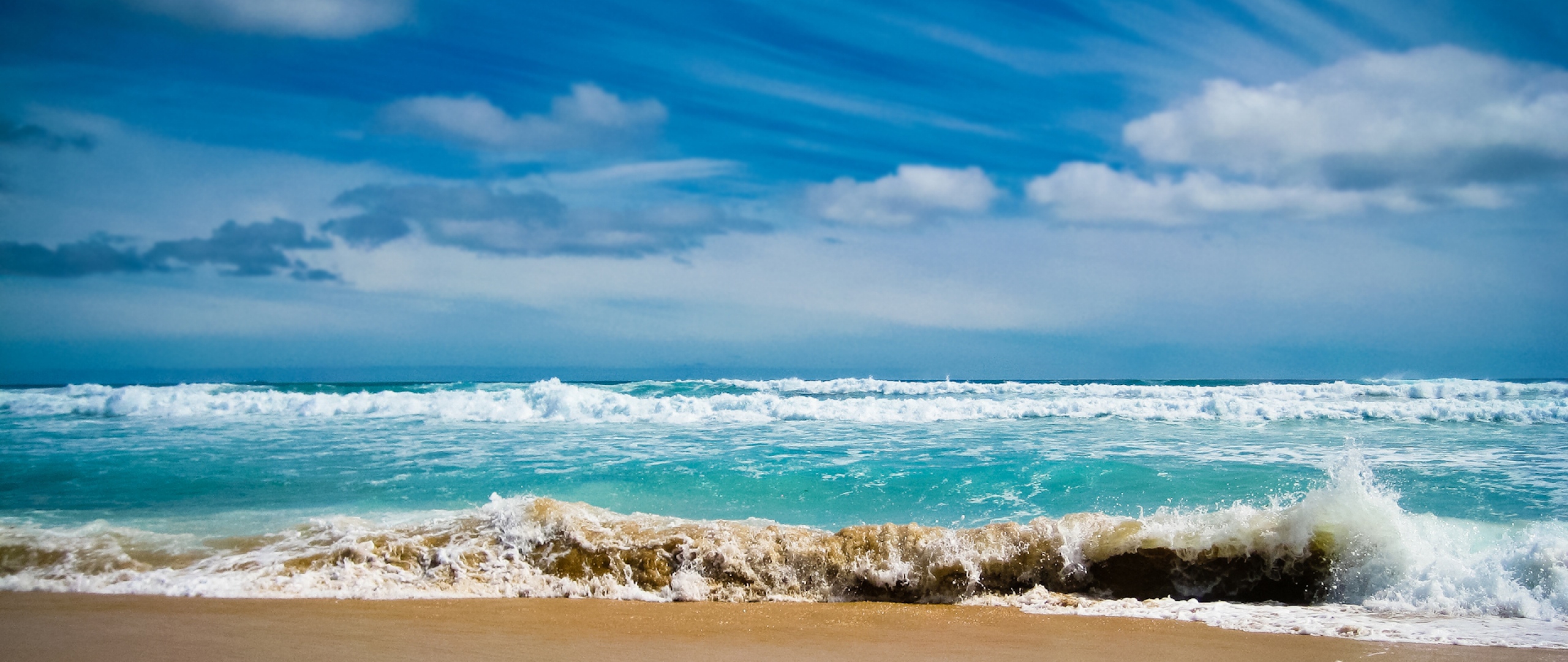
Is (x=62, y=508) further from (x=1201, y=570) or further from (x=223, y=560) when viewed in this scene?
(x=1201, y=570)

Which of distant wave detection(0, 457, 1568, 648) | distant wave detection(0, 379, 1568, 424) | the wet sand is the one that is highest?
distant wave detection(0, 379, 1568, 424)

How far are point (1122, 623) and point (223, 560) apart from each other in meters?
6.57

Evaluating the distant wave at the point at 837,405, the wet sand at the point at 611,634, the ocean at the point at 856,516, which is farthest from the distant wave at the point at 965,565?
the distant wave at the point at 837,405

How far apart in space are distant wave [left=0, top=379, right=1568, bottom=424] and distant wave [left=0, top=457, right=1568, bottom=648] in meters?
10.1

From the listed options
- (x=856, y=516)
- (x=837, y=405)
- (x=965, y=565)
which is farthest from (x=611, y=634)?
(x=837, y=405)

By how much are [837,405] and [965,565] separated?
12.4 meters

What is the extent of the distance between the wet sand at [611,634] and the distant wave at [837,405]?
10865 mm

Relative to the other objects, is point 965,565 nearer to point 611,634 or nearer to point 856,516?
point 856,516

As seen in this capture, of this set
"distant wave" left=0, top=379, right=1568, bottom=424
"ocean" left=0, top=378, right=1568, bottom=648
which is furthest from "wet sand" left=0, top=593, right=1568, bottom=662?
"distant wave" left=0, top=379, right=1568, bottom=424

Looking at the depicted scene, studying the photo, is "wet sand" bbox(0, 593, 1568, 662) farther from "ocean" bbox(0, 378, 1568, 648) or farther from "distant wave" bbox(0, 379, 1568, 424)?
"distant wave" bbox(0, 379, 1568, 424)

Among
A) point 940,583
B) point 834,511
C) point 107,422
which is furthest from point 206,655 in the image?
point 107,422

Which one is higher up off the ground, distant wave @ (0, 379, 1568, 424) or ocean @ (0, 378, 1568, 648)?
distant wave @ (0, 379, 1568, 424)

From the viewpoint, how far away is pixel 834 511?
761 cm

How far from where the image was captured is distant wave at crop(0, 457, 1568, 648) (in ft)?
16.7
